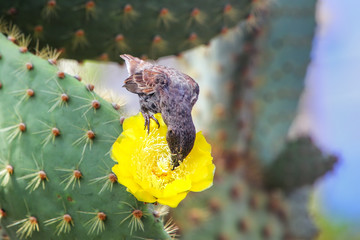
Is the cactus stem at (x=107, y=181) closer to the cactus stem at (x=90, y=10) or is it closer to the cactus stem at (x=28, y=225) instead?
the cactus stem at (x=28, y=225)

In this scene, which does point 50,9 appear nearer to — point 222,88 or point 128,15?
point 128,15

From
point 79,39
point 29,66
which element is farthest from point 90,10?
point 29,66

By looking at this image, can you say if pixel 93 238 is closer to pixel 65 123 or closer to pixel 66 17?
pixel 65 123

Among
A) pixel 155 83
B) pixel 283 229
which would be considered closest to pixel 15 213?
pixel 155 83

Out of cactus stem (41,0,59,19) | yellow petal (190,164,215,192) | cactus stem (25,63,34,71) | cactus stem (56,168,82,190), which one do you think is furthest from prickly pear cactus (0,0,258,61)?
yellow petal (190,164,215,192)

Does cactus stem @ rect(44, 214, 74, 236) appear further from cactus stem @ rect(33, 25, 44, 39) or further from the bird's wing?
cactus stem @ rect(33, 25, 44, 39)

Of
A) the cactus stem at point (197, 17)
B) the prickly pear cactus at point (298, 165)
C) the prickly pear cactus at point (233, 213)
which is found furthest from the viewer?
the prickly pear cactus at point (298, 165)

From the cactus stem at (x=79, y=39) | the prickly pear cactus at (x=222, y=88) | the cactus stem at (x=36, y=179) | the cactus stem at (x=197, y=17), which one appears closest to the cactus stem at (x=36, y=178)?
the cactus stem at (x=36, y=179)
